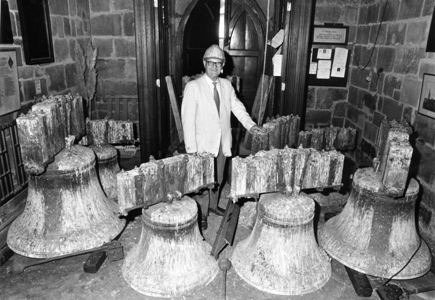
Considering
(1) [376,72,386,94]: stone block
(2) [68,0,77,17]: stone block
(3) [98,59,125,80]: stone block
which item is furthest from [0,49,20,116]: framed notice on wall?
(1) [376,72,386,94]: stone block

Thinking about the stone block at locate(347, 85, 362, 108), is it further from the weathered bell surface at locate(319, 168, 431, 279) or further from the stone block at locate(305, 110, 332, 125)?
the weathered bell surface at locate(319, 168, 431, 279)

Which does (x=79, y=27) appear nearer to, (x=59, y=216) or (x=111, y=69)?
(x=111, y=69)

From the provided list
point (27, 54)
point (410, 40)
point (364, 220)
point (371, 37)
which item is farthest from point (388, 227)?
point (27, 54)

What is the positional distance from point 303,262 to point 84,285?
1988 mm

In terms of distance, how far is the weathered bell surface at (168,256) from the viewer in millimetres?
2895

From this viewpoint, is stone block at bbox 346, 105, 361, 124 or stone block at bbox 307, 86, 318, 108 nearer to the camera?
stone block at bbox 346, 105, 361, 124

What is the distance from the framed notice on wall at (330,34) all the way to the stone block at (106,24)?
11.3ft

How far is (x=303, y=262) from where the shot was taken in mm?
3049

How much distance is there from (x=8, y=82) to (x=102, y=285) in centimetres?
241

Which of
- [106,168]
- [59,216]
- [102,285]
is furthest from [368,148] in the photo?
[59,216]

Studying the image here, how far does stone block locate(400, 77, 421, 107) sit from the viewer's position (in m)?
4.02

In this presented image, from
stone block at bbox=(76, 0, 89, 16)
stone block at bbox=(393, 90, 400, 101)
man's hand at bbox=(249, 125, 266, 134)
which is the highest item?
stone block at bbox=(76, 0, 89, 16)

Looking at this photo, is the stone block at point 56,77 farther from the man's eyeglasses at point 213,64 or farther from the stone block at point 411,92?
the stone block at point 411,92

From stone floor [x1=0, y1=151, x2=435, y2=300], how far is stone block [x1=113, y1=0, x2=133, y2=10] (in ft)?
Answer: 14.3
